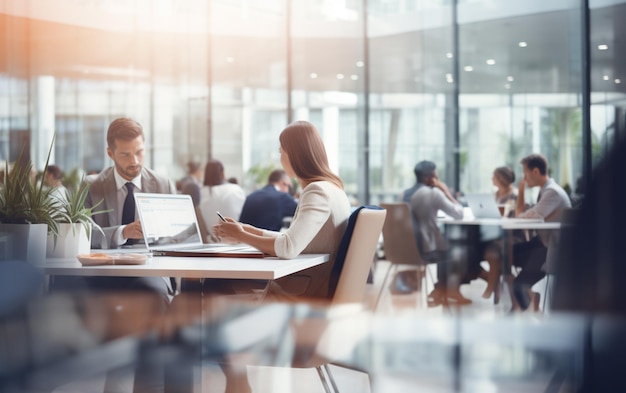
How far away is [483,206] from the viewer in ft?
19.3

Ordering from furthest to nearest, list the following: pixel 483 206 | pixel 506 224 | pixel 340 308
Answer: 1. pixel 483 206
2. pixel 506 224
3. pixel 340 308

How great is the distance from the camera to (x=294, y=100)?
9.73 metres

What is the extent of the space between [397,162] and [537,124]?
74.1 inches

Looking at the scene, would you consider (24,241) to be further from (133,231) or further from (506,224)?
(506,224)

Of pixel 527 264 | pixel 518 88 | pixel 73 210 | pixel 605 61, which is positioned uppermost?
pixel 605 61

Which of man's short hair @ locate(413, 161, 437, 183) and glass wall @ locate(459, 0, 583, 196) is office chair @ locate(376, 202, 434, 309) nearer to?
man's short hair @ locate(413, 161, 437, 183)

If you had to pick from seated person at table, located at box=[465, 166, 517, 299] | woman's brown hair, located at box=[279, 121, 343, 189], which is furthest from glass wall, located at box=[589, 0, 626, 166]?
woman's brown hair, located at box=[279, 121, 343, 189]

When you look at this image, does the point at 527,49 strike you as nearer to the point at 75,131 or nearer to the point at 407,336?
the point at 407,336

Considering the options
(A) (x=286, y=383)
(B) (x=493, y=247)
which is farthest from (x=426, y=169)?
(A) (x=286, y=383)

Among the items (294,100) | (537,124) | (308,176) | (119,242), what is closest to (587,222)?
(308,176)

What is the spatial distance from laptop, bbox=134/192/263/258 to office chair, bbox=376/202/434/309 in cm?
297

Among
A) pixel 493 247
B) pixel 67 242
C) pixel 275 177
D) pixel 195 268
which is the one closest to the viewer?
pixel 195 268

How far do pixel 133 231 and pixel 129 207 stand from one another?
289 mm

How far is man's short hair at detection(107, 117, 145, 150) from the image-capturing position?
290cm
